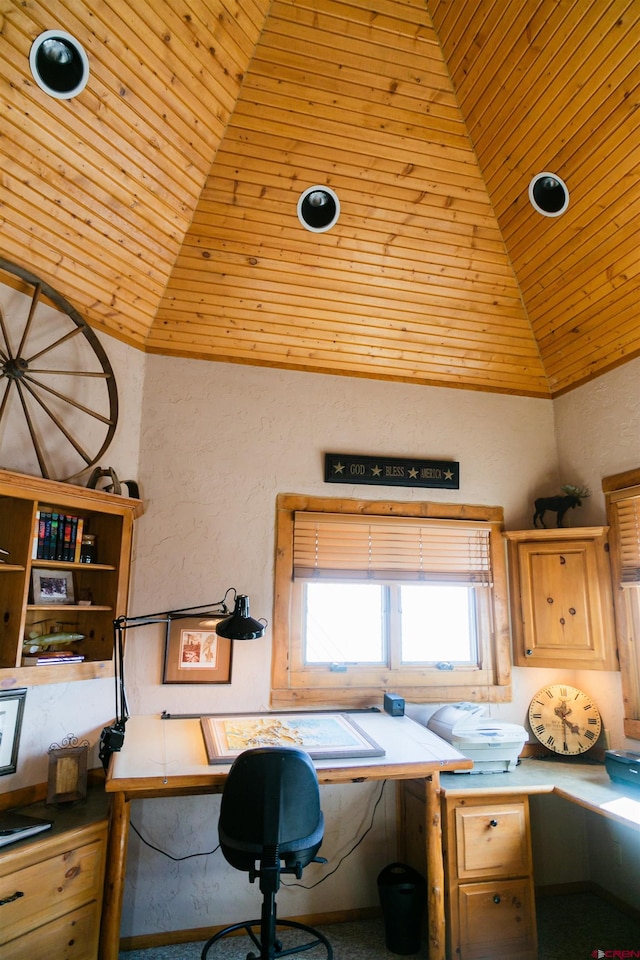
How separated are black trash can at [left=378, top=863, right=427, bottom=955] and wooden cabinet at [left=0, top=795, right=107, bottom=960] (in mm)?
1431

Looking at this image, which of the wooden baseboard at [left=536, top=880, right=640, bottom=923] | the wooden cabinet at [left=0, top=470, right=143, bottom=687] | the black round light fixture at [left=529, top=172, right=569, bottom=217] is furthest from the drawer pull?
the black round light fixture at [left=529, top=172, right=569, bottom=217]

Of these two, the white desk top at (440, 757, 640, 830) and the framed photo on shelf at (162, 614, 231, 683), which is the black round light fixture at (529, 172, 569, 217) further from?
the white desk top at (440, 757, 640, 830)

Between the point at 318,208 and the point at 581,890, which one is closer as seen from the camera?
the point at 318,208

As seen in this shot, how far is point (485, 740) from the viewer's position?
3154mm

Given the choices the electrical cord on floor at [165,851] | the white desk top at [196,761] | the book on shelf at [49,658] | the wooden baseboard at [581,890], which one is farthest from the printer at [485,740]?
the book on shelf at [49,658]

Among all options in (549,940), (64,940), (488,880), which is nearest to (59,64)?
(64,940)

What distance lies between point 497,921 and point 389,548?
2.01 meters

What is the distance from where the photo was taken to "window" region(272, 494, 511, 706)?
359cm

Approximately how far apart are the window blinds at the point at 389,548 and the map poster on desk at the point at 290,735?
0.86m

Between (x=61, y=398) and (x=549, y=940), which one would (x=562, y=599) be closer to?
(x=549, y=940)

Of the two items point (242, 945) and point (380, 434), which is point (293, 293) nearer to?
point (380, 434)

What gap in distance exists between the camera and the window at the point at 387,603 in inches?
141

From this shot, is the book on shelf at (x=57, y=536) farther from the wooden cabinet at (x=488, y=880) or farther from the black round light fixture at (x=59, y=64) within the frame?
the wooden cabinet at (x=488, y=880)

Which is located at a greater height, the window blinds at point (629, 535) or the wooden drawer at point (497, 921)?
the window blinds at point (629, 535)
